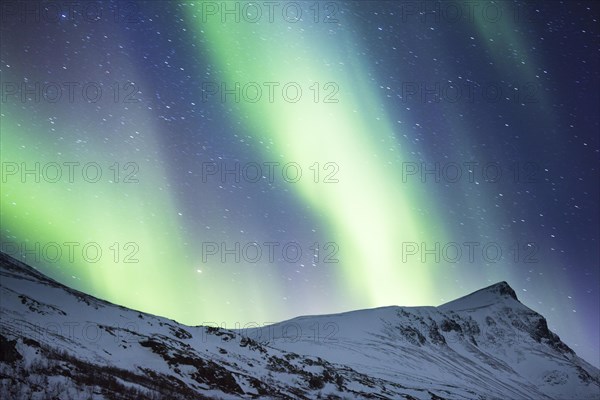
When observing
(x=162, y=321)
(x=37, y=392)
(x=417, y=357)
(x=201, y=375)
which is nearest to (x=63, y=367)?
(x=37, y=392)

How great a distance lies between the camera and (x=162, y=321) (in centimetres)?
6119

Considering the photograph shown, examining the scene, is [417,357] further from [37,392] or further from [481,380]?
[37,392]

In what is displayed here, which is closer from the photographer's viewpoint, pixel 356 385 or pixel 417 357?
pixel 356 385

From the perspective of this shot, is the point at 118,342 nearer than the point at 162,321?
Yes

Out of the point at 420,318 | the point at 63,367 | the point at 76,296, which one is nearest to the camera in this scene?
the point at 63,367

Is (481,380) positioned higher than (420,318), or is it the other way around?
(420,318)

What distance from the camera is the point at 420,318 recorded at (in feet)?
633

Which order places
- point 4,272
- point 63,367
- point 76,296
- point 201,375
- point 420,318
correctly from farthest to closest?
point 420,318
point 4,272
point 76,296
point 201,375
point 63,367

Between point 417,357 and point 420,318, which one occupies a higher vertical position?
point 420,318

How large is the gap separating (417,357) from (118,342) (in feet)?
407

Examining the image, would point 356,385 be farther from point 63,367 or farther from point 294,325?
point 294,325

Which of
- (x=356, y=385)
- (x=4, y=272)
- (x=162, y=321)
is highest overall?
(x=4, y=272)

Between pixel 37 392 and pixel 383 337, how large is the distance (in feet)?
493

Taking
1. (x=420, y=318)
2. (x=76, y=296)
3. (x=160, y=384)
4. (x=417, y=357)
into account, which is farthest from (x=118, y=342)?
(x=420, y=318)
